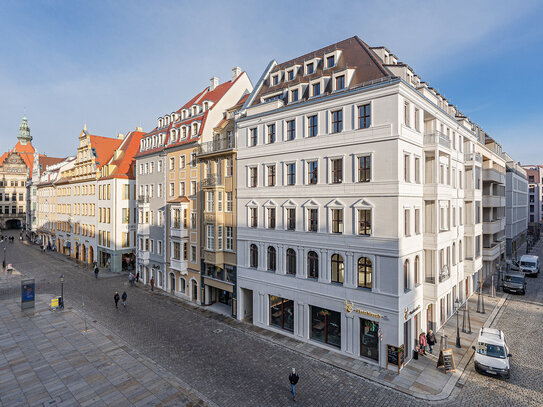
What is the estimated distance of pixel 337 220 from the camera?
2111 cm

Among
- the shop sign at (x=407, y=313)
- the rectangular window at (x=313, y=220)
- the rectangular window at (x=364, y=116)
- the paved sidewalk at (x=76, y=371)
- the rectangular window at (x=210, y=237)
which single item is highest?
the rectangular window at (x=364, y=116)

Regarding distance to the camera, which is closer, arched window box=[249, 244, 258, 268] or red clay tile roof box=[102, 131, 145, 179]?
arched window box=[249, 244, 258, 268]

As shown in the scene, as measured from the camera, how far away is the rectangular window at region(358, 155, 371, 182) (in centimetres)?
1966

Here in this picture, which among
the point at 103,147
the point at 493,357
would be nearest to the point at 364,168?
the point at 493,357

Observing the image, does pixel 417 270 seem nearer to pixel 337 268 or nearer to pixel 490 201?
pixel 337 268

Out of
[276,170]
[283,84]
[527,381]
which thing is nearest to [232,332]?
[276,170]

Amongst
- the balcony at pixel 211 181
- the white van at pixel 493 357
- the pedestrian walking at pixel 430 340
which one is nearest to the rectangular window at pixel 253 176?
the balcony at pixel 211 181

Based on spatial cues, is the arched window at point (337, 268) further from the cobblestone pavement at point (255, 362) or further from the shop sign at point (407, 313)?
the cobblestone pavement at point (255, 362)

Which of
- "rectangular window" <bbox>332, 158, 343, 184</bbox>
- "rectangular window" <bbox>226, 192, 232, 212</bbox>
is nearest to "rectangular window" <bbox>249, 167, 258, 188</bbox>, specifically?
"rectangular window" <bbox>226, 192, 232, 212</bbox>

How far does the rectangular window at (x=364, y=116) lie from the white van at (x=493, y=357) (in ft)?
48.9

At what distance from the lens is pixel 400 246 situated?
18469 millimetres

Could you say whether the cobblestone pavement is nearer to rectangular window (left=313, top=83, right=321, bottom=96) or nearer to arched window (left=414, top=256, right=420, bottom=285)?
arched window (left=414, top=256, right=420, bottom=285)

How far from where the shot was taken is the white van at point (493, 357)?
1745 centimetres

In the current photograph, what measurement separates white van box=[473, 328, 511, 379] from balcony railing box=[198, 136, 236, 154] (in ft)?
76.6
